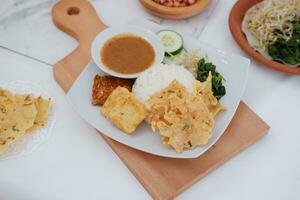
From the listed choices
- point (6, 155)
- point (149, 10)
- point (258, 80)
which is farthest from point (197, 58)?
point (6, 155)

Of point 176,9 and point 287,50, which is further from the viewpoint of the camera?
point 176,9

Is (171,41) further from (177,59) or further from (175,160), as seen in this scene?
(175,160)

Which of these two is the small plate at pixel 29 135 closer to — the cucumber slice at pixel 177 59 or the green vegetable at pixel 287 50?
the cucumber slice at pixel 177 59

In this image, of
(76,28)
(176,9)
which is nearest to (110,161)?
(76,28)

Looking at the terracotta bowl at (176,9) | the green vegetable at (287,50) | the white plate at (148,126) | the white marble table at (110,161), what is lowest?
the white marble table at (110,161)

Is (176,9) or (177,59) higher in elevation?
(176,9)

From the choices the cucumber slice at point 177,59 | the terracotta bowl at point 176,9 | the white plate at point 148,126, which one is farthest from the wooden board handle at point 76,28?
the cucumber slice at point 177,59

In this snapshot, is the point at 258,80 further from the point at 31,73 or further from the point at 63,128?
the point at 31,73
